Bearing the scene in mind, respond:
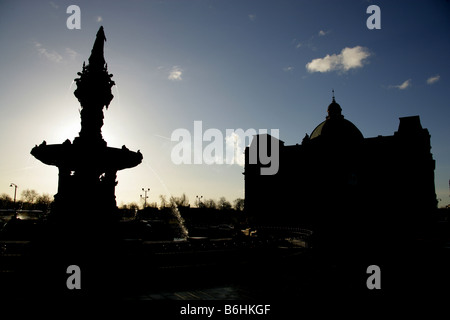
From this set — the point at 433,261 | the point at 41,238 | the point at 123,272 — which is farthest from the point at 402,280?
the point at 41,238

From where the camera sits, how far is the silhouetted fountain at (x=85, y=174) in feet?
29.3

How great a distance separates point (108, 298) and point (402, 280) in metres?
9.80

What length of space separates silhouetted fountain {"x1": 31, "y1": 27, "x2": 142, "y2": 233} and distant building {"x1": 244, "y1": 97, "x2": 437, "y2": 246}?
3308cm

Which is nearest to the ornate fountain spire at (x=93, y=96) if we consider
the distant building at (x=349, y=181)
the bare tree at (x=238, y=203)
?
the distant building at (x=349, y=181)

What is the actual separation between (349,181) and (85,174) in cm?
4340

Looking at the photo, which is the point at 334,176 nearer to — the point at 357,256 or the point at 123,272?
the point at 357,256

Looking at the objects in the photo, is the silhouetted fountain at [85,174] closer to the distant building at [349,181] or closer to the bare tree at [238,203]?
Result: the distant building at [349,181]

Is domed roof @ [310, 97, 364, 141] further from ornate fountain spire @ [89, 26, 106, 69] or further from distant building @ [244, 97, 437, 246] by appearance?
ornate fountain spire @ [89, 26, 106, 69]

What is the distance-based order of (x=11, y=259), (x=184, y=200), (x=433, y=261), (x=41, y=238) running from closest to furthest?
1. (x=11, y=259)
2. (x=41, y=238)
3. (x=433, y=261)
4. (x=184, y=200)

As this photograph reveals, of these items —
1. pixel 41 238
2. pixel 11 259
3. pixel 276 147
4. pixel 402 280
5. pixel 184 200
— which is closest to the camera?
pixel 11 259

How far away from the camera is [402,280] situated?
1011 cm

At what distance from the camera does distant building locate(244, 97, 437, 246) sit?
4031 cm

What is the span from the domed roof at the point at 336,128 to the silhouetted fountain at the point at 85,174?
4288 cm

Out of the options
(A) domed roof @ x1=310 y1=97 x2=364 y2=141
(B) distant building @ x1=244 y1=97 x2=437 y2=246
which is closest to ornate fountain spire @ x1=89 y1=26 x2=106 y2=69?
(B) distant building @ x1=244 y1=97 x2=437 y2=246
